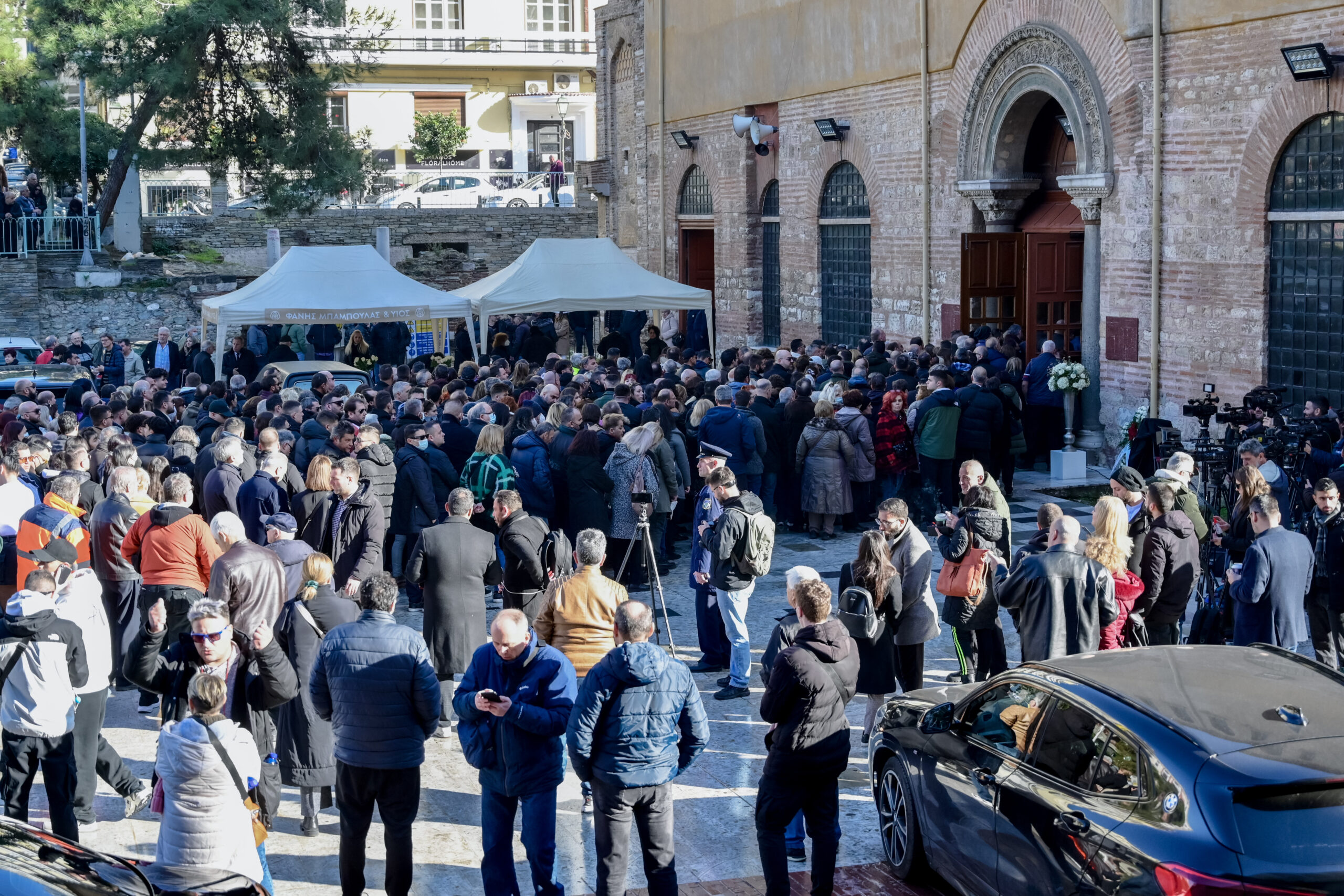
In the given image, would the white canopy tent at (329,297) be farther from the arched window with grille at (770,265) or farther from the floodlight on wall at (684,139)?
the floodlight on wall at (684,139)

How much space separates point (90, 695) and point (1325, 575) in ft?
23.6

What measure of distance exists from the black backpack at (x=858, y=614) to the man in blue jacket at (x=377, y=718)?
7.56 feet

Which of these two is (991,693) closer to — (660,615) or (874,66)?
(660,615)

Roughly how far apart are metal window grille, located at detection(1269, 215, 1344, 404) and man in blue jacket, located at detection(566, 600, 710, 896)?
10202 millimetres

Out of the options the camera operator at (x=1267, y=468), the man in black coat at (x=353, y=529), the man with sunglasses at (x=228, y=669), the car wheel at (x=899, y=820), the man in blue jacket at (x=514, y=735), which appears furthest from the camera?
the camera operator at (x=1267, y=468)

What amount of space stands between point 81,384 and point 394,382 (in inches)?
145

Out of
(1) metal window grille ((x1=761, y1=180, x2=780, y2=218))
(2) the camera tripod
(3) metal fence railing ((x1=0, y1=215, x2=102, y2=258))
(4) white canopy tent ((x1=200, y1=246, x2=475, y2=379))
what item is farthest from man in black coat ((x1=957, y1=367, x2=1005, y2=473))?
(3) metal fence railing ((x1=0, y1=215, x2=102, y2=258))

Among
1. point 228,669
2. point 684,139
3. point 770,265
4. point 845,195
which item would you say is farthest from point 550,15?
point 228,669

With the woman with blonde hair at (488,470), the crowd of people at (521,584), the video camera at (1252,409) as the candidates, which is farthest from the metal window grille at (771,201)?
the woman with blonde hair at (488,470)

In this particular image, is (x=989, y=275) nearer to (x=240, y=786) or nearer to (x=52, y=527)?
(x=52, y=527)

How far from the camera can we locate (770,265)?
26781mm

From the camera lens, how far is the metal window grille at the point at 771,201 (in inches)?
1030

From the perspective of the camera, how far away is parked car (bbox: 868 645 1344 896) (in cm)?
484

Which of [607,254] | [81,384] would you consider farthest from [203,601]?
[607,254]
